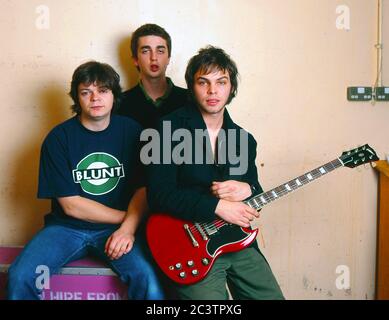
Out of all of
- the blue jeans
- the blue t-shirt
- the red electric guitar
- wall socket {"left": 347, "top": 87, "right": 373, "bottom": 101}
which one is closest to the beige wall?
wall socket {"left": 347, "top": 87, "right": 373, "bottom": 101}

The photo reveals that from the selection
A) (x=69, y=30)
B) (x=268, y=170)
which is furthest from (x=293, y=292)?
Result: (x=69, y=30)

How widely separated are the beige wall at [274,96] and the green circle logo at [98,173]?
2.33 feet

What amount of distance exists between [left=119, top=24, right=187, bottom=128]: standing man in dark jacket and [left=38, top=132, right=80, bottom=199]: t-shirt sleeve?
0.49 m

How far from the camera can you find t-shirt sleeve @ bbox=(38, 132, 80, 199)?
1874 millimetres

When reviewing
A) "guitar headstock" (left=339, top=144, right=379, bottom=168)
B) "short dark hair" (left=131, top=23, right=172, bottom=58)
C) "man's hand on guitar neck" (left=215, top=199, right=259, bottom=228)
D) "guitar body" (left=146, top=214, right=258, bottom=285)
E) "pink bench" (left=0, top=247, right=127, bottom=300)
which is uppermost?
"short dark hair" (left=131, top=23, right=172, bottom=58)

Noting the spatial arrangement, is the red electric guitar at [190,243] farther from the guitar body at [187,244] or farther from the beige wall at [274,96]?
the beige wall at [274,96]

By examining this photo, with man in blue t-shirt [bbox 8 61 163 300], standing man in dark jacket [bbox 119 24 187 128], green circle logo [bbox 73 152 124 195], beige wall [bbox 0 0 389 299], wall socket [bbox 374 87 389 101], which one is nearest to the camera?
man in blue t-shirt [bbox 8 61 163 300]

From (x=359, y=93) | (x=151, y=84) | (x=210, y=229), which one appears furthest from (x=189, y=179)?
(x=359, y=93)

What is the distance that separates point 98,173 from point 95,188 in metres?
0.07

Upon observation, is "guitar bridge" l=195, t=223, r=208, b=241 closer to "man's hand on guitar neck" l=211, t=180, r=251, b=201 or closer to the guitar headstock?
"man's hand on guitar neck" l=211, t=180, r=251, b=201

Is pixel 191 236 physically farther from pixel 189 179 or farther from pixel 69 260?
pixel 69 260

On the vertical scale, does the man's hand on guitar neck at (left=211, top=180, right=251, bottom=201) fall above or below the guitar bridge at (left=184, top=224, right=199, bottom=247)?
above

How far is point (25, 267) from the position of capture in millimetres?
1735

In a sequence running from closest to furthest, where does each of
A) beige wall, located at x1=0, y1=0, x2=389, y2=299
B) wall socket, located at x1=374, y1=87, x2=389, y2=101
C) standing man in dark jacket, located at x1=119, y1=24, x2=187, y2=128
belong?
standing man in dark jacket, located at x1=119, y1=24, x2=187, y2=128, beige wall, located at x1=0, y1=0, x2=389, y2=299, wall socket, located at x1=374, y1=87, x2=389, y2=101
